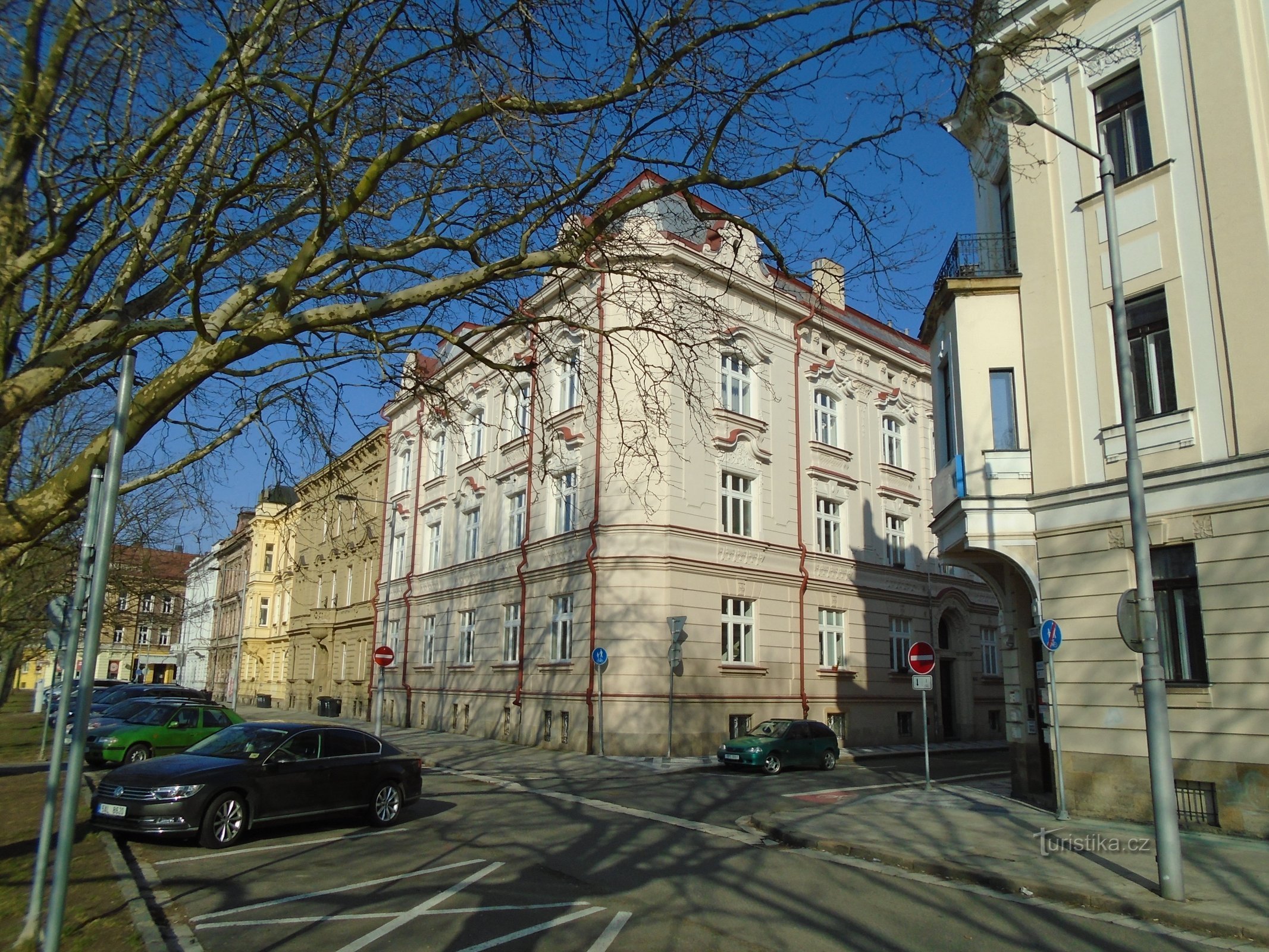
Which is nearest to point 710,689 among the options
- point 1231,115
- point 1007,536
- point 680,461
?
point 680,461

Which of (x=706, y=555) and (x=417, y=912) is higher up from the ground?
(x=706, y=555)

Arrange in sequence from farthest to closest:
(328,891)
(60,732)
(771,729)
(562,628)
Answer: (562,628)
(771,729)
(328,891)
(60,732)

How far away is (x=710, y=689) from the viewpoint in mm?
23531

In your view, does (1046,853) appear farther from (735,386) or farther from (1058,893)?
Answer: (735,386)

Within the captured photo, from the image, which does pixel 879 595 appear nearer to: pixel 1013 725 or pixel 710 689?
pixel 710 689

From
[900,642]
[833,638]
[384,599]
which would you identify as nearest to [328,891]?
[833,638]

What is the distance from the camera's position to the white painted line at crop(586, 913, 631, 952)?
21.9 ft

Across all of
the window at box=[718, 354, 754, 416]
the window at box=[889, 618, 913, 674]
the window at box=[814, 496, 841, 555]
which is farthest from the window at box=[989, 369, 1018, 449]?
the window at box=[889, 618, 913, 674]

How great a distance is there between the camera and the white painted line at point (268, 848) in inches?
382

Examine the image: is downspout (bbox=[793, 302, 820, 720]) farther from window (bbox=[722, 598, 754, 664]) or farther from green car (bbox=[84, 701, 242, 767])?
green car (bbox=[84, 701, 242, 767])

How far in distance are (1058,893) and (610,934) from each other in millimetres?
4551

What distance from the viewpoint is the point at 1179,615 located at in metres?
12.1

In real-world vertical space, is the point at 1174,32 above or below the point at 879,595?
above

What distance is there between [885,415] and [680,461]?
11.4 meters
